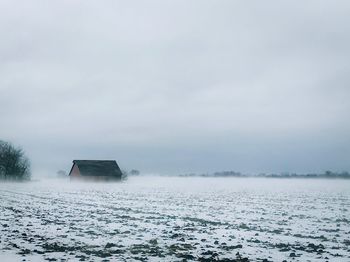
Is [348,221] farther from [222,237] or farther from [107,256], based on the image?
[107,256]

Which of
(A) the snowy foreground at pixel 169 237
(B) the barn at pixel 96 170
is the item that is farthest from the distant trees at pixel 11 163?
(A) the snowy foreground at pixel 169 237

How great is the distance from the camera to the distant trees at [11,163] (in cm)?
9725

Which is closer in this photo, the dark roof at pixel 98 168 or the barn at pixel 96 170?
the barn at pixel 96 170

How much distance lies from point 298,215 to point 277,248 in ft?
42.2

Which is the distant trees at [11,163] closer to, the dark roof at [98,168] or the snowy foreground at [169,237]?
the dark roof at [98,168]

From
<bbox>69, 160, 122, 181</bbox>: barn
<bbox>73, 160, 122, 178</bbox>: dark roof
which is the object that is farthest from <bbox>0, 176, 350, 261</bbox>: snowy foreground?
<bbox>73, 160, 122, 178</bbox>: dark roof

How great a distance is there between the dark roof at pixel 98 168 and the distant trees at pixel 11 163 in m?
13.3

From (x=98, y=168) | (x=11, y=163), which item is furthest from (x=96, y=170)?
(x=11, y=163)

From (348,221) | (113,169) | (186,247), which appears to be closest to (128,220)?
(186,247)

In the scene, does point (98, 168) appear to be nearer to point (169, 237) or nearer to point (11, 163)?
point (11, 163)

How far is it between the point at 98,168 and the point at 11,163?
21.2 m

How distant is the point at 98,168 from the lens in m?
98.9

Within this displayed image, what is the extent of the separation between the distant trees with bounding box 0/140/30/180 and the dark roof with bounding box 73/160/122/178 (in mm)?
13264

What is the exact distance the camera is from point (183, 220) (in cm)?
2202
